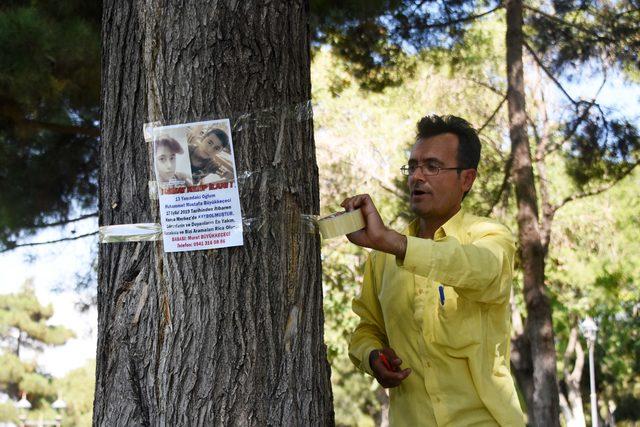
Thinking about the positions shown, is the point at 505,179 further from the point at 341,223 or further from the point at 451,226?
the point at 341,223

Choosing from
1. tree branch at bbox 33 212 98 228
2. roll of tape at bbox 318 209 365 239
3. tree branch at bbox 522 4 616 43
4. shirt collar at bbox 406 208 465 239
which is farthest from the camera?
tree branch at bbox 522 4 616 43

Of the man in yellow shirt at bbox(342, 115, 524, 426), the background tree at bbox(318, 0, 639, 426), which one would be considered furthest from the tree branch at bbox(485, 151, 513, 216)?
the man in yellow shirt at bbox(342, 115, 524, 426)

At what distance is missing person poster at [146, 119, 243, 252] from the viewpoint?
107 inches

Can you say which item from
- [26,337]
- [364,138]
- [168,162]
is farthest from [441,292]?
[26,337]

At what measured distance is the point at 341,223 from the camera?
2.84m

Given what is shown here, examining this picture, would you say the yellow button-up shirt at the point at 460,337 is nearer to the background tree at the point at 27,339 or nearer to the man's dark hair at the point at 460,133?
the man's dark hair at the point at 460,133

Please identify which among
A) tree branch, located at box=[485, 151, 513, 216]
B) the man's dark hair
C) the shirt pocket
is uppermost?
tree branch, located at box=[485, 151, 513, 216]

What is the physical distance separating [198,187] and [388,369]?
98 centimetres

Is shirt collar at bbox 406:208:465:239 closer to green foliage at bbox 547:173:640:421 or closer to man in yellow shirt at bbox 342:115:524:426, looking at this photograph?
man in yellow shirt at bbox 342:115:524:426

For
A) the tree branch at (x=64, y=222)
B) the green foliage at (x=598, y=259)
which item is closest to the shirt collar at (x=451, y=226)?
the tree branch at (x=64, y=222)

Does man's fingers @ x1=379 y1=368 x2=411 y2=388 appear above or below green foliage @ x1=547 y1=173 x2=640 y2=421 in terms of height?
below

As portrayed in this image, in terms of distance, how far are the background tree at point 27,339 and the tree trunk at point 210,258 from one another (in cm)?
4012

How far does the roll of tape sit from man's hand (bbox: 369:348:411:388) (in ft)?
1.89

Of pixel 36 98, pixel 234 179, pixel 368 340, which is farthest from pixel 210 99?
pixel 36 98
